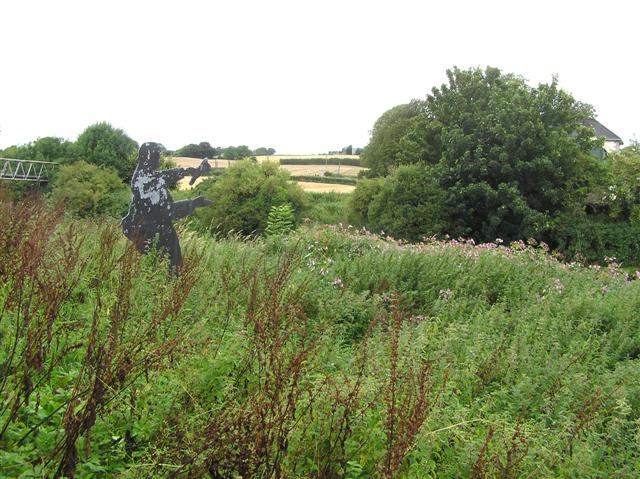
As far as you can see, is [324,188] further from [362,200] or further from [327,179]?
[362,200]

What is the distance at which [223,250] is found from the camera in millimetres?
8875

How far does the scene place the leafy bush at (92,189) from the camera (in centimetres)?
3399

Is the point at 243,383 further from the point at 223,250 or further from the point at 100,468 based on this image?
the point at 223,250

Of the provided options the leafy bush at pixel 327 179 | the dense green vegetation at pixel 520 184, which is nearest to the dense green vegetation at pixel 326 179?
the leafy bush at pixel 327 179

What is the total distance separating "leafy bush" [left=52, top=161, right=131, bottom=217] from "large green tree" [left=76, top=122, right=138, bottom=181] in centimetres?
396

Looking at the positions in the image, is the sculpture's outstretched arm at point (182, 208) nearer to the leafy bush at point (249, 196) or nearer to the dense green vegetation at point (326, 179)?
the leafy bush at point (249, 196)

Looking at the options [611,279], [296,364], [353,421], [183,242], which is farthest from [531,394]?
[611,279]

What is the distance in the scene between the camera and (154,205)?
7.74 meters

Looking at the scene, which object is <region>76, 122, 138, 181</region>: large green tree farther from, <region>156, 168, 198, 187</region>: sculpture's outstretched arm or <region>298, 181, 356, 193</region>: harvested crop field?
<region>156, 168, 198, 187</region>: sculpture's outstretched arm

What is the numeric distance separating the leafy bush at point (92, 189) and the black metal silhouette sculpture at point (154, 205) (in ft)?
86.6

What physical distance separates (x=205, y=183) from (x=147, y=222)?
33691mm

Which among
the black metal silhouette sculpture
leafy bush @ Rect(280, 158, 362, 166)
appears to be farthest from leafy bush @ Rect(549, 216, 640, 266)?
leafy bush @ Rect(280, 158, 362, 166)

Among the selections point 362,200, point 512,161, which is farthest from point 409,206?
point 512,161

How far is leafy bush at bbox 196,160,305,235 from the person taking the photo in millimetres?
31719
